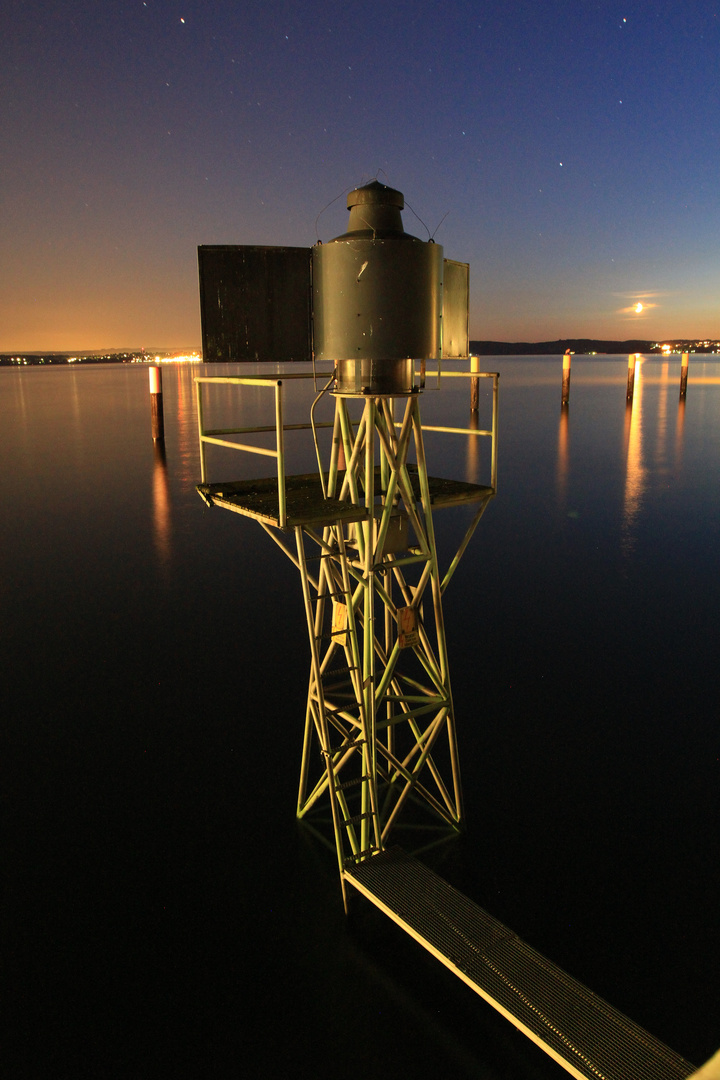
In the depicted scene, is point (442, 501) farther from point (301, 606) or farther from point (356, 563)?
point (301, 606)

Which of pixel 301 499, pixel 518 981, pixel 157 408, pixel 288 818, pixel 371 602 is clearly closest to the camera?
pixel 518 981

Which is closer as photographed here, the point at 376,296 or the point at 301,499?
the point at 376,296

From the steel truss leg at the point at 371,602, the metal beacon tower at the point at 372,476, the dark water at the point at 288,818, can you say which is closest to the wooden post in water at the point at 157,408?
the dark water at the point at 288,818

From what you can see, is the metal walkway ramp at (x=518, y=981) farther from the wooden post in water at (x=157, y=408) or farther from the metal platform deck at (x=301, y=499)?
the wooden post in water at (x=157, y=408)

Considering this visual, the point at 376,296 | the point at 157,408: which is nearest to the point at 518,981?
the point at 376,296

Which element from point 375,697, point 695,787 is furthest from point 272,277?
point 695,787

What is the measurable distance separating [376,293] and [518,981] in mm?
5141

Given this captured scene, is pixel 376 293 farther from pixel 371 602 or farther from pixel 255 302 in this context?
pixel 371 602

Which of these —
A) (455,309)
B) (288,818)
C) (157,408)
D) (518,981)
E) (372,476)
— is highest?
(455,309)

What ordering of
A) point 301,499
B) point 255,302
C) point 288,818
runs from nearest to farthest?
point 255,302 < point 301,499 < point 288,818

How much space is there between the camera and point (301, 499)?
696 cm

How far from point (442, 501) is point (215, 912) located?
14.1 ft

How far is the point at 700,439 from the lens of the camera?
131 feet

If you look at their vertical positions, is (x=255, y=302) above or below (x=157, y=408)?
above
